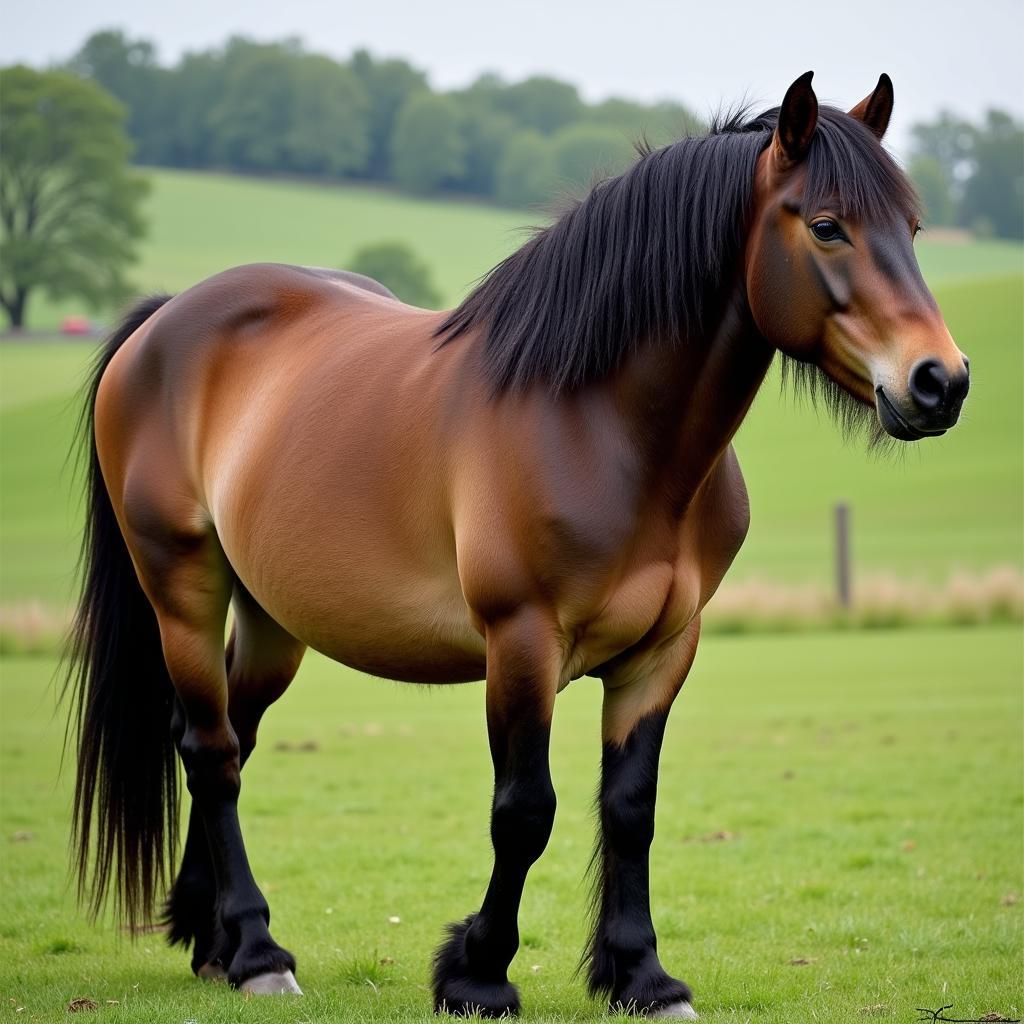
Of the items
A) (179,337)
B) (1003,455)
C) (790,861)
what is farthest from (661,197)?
(1003,455)

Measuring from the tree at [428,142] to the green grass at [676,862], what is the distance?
66.7 meters

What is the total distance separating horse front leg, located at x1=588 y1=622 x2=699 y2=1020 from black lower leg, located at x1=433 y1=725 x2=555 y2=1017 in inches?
11.1

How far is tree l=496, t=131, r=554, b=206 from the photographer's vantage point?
71.6m

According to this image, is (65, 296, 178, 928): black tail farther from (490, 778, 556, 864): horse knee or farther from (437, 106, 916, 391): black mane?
(437, 106, 916, 391): black mane

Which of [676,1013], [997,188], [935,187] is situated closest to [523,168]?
[935,187]

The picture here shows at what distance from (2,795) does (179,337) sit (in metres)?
5.49

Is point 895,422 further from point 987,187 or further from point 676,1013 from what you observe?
point 987,187

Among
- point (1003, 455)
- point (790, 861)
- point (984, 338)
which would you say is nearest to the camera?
point (790, 861)

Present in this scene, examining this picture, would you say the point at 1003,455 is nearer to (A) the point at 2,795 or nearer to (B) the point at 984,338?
(B) the point at 984,338

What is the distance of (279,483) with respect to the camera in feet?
15.6

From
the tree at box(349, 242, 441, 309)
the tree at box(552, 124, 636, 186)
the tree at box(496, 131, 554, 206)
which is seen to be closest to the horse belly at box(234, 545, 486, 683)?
the tree at box(349, 242, 441, 309)

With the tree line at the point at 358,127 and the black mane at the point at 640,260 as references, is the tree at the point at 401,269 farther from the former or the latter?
the black mane at the point at 640,260

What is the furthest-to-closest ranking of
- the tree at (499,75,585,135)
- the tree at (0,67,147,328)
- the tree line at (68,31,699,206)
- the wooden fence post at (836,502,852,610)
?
the tree at (499,75,585,135) < the tree line at (68,31,699,206) < the tree at (0,67,147,328) < the wooden fence post at (836,502,852,610)

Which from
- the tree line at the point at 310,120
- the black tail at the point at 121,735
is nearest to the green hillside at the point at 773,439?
the tree line at the point at 310,120
